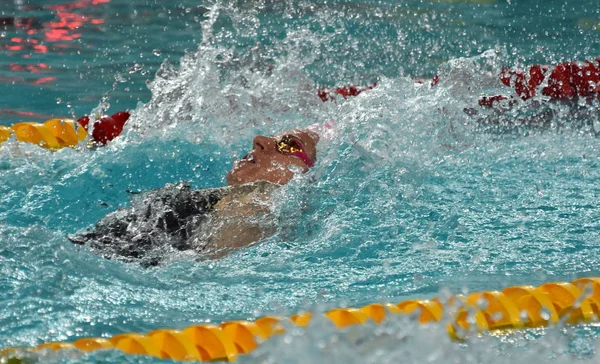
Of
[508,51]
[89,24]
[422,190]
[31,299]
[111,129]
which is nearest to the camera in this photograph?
[31,299]

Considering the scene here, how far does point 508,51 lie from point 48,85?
3.39 metres

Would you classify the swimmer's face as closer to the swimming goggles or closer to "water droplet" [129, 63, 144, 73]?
the swimming goggles

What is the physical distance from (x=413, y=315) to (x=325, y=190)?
160 cm

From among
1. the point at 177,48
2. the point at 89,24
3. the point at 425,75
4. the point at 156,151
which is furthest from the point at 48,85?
the point at 425,75

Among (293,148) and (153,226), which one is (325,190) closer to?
(293,148)

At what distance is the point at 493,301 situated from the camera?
87.8 inches

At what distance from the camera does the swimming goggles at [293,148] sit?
3098mm

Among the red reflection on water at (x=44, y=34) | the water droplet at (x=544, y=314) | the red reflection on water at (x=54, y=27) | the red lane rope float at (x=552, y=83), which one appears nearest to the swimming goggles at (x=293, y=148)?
the water droplet at (x=544, y=314)

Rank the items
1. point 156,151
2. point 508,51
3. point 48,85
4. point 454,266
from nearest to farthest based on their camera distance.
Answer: point 454,266
point 156,151
point 48,85
point 508,51

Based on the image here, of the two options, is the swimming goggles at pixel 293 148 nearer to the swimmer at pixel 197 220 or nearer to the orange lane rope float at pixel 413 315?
the swimmer at pixel 197 220

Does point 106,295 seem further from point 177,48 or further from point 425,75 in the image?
point 177,48

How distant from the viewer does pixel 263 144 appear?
3.05 m

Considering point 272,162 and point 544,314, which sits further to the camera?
point 272,162

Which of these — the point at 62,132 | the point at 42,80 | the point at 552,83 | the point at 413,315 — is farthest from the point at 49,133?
the point at 413,315
